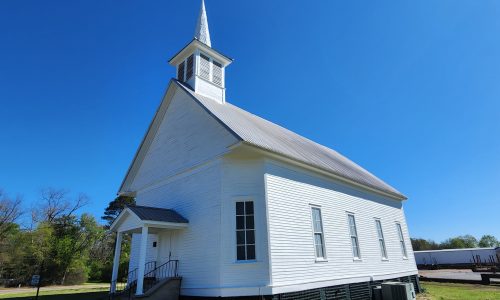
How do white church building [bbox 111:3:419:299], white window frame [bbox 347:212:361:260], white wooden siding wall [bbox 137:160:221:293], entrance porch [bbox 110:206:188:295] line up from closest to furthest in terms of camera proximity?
white church building [bbox 111:3:419:299]
white wooden siding wall [bbox 137:160:221:293]
entrance porch [bbox 110:206:188:295]
white window frame [bbox 347:212:361:260]

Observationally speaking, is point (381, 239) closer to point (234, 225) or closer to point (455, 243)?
point (234, 225)

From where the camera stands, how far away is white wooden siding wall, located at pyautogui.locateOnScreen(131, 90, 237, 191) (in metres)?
12.4

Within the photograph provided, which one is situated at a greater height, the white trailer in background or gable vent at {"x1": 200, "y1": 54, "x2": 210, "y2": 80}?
gable vent at {"x1": 200, "y1": 54, "x2": 210, "y2": 80}

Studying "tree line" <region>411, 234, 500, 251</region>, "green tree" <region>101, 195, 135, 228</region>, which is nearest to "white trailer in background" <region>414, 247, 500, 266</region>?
"tree line" <region>411, 234, 500, 251</region>

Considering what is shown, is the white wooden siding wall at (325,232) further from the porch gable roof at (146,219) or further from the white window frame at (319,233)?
the porch gable roof at (146,219)

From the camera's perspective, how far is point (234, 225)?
35.8ft

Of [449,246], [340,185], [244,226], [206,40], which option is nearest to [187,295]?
[244,226]

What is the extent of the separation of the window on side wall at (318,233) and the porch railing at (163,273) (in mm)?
5577

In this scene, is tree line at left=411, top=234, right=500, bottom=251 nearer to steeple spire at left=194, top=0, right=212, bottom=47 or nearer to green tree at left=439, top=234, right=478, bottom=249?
green tree at left=439, top=234, right=478, bottom=249

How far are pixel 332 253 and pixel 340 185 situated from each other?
371 cm

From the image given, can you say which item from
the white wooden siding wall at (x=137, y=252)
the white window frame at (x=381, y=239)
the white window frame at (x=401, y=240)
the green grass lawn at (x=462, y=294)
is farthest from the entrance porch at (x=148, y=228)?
the white window frame at (x=401, y=240)

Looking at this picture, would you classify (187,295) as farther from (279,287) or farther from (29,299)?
(29,299)

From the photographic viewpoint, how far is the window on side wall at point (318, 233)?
40.9 ft

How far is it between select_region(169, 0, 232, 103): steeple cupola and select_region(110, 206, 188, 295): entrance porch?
6509 millimetres
